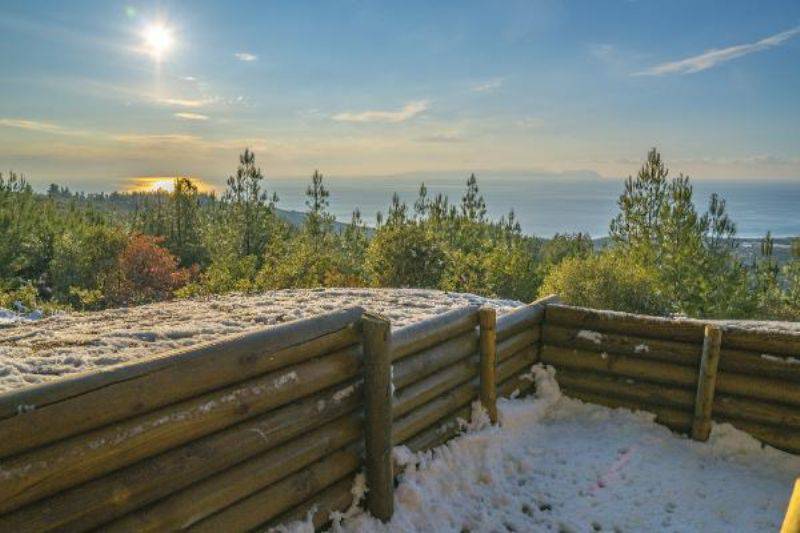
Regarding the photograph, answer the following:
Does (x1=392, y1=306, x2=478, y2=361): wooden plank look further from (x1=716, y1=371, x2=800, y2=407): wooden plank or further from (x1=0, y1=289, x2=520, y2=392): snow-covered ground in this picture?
(x1=716, y1=371, x2=800, y2=407): wooden plank

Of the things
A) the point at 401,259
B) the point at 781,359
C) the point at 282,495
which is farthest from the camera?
the point at 401,259

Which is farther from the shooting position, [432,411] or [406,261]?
[406,261]

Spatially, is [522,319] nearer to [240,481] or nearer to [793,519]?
[240,481]

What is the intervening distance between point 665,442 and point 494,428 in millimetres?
2300

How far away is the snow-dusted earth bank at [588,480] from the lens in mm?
5148

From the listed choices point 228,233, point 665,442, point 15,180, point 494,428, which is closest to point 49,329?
point 494,428

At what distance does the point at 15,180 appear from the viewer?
246 feet

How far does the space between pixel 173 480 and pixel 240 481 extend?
1.73 feet

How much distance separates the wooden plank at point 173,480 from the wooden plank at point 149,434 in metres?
0.06

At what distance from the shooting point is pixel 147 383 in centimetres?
326

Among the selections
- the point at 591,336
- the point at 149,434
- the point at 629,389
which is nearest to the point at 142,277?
the point at 591,336

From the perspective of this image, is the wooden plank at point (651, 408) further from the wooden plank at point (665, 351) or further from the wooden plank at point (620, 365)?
the wooden plank at point (665, 351)

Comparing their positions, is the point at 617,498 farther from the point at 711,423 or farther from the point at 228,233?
the point at 228,233

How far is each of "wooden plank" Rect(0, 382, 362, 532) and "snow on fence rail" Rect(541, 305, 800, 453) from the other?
4.68 metres
